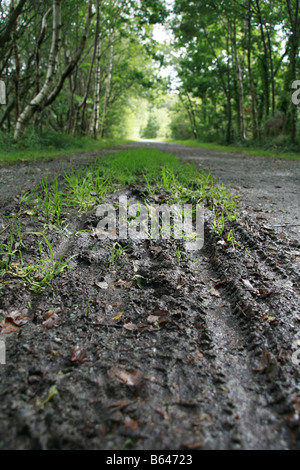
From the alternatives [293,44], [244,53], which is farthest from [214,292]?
[244,53]

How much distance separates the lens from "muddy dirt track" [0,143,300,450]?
2.93ft

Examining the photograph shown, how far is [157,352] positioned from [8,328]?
2.47ft

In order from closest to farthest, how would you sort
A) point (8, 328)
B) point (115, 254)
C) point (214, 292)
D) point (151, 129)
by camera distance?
point (8, 328) < point (214, 292) < point (115, 254) < point (151, 129)

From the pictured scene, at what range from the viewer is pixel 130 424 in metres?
0.91

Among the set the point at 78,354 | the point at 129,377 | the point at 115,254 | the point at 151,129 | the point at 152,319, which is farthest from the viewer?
the point at 151,129

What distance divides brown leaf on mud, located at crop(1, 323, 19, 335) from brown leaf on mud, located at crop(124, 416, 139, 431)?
75cm

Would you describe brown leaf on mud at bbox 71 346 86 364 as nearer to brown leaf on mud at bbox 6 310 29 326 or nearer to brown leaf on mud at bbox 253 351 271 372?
brown leaf on mud at bbox 6 310 29 326

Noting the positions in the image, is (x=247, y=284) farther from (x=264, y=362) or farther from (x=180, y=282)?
(x=264, y=362)

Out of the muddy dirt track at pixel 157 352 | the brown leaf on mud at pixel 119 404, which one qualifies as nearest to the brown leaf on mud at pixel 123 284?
the muddy dirt track at pixel 157 352

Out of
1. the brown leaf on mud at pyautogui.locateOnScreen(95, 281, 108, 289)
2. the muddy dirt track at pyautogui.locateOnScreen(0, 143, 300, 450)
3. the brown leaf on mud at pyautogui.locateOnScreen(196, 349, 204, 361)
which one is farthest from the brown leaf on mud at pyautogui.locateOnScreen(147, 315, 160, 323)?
the brown leaf on mud at pyautogui.locateOnScreen(95, 281, 108, 289)

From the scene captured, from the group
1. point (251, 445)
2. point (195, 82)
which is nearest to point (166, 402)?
point (251, 445)

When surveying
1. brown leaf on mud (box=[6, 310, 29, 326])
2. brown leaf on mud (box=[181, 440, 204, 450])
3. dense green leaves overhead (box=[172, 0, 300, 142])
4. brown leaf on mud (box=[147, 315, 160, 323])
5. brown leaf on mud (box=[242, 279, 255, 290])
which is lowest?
brown leaf on mud (box=[181, 440, 204, 450])
